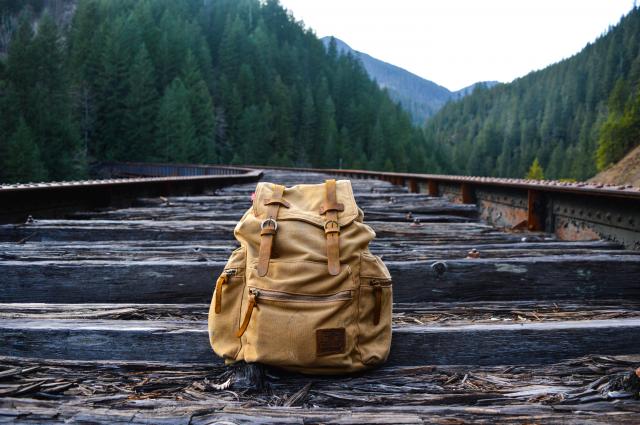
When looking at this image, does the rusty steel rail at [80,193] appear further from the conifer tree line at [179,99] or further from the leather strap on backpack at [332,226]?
the conifer tree line at [179,99]

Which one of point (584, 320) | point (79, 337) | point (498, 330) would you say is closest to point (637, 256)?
point (584, 320)

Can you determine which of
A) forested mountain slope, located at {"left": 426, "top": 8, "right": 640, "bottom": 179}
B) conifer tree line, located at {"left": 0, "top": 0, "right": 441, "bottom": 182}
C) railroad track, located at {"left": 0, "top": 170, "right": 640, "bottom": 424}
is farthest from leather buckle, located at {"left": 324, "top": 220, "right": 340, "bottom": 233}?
forested mountain slope, located at {"left": 426, "top": 8, "right": 640, "bottom": 179}

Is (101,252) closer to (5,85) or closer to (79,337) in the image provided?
(79,337)

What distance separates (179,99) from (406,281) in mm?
57570

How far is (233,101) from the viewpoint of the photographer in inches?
2712

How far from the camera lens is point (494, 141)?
442 ft

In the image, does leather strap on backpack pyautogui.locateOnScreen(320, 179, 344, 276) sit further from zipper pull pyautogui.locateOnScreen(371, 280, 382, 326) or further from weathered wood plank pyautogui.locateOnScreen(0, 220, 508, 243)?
weathered wood plank pyautogui.locateOnScreen(0, 220, 508, 243)

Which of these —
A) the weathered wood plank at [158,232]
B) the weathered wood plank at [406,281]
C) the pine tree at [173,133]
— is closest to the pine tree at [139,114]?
the pine tree at [173,133]

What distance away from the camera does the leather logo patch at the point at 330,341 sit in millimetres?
1408

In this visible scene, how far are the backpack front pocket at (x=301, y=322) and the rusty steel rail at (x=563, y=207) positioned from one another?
1991 mm

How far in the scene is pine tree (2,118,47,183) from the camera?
115 feet

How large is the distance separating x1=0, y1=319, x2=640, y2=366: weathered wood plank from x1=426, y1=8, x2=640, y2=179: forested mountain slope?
91418 millimetres

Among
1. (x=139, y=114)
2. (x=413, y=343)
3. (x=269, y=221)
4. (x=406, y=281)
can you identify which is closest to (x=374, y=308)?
(x=413, y=343)

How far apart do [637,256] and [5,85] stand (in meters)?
49.6
